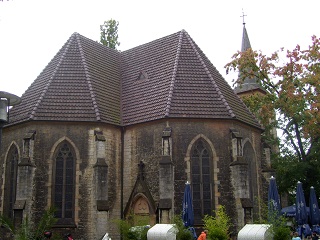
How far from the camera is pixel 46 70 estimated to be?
25.1m

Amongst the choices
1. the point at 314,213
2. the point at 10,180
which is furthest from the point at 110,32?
the point at 314,213

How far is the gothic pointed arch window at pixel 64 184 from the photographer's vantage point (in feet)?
66.6

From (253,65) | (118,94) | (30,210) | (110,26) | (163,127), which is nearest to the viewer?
(30,210)

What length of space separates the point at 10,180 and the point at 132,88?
802 centimetres

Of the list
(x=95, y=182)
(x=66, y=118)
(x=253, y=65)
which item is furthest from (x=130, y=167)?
(x=253, y=65)

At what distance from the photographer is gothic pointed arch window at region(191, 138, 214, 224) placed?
20.1 meters

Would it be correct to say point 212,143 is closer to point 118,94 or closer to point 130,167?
point 130,167

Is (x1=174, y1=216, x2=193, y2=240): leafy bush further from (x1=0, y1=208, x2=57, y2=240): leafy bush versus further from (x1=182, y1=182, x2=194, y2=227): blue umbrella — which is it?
(x1=0, y1=208, x2=57, y2=240): leafy bush

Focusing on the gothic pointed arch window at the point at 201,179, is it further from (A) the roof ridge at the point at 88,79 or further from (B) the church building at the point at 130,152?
(A) the roof ridge at the point at 88,79

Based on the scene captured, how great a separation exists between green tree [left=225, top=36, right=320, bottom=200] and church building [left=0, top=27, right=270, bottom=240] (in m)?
2.48

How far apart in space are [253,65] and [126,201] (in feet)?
37.3

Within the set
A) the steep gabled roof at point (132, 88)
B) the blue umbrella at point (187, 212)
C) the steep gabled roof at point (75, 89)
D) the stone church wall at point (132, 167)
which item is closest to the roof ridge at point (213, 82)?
the steep gabled roof at point (132, 88)

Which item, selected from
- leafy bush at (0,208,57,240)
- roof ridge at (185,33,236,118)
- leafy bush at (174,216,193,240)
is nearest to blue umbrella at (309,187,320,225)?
roof ridge at (185,33,236,118)

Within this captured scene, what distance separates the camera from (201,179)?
2042cm
